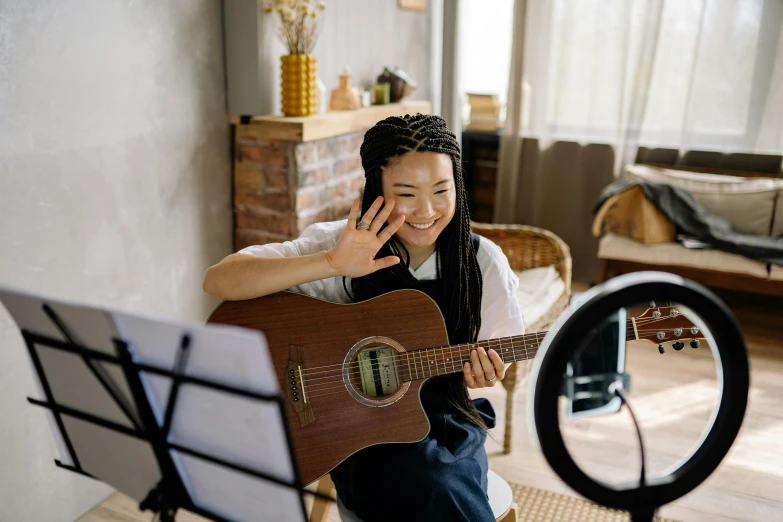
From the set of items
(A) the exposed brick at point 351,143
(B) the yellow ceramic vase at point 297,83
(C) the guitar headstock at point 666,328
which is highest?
(B) the yellow ceramic vase at point 297,83

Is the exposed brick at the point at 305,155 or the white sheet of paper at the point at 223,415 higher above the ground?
the exposed brick at the point at 305,155

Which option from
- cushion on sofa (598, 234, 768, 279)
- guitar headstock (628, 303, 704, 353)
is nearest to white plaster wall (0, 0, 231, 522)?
guitar headstock (628, 303, 704, 353)

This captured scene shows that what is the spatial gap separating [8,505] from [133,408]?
1050 millimetres

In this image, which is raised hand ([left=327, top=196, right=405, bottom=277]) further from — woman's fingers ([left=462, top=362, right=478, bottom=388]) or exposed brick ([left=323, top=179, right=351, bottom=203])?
exposed brick ([left=323, top=179, right=351, bottom=203])

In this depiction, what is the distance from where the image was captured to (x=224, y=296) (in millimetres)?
1317

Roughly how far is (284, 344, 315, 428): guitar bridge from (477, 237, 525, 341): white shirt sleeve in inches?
16.6

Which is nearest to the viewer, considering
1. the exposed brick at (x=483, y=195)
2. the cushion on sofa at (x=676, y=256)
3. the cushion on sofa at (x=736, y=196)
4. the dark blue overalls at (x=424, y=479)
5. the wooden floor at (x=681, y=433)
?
the dark blue overalls at (x=424, y=479)

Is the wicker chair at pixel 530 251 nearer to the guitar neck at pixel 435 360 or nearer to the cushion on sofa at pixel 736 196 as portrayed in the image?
the guitar neck at pixel 435 360

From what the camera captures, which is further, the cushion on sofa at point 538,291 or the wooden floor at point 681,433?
the cushion on sofa at point 538,291

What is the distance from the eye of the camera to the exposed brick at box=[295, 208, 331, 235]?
2.33 m

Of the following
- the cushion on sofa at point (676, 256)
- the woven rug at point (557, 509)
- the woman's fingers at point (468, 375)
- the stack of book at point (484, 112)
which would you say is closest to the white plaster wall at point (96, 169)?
the woman's fingers at point (468, 375)

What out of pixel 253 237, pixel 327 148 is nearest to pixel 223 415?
pixel 253 237

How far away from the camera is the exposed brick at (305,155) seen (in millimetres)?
2266

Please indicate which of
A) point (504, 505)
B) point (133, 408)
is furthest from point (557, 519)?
point (133, 408)
